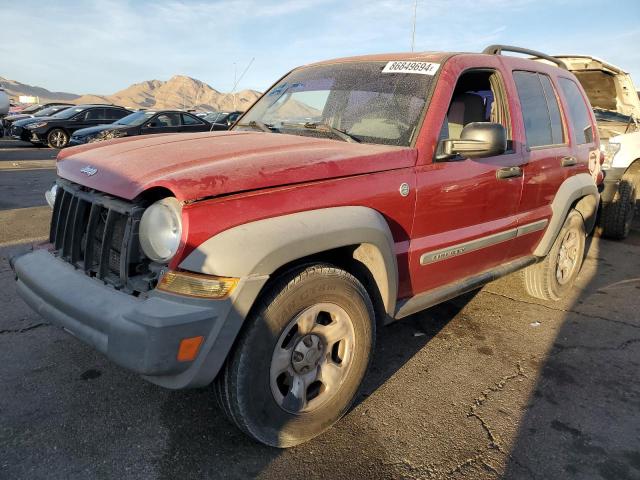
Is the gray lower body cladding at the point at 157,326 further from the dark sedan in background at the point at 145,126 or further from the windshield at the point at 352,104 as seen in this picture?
the dark sedan in background at the point at 145,126

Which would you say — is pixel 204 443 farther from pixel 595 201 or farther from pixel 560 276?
pixel 595 201

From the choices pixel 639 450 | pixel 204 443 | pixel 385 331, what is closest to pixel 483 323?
pixel 385 331

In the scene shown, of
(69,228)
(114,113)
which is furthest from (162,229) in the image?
(114,113)

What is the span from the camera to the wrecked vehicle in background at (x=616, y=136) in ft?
20.6

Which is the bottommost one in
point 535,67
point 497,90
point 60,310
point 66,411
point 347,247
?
point 66,411

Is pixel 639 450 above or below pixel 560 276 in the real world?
below

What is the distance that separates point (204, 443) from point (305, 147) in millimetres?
1539

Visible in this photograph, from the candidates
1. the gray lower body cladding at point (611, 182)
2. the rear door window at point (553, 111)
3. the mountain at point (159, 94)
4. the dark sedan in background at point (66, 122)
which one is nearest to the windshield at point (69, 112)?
the dark sedan in background at point (66, 122)

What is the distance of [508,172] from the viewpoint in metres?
3.16

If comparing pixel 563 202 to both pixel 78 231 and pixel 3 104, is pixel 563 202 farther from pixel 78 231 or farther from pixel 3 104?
pixel 3 104

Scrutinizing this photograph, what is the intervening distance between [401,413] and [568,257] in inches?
106

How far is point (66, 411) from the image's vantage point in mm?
2453

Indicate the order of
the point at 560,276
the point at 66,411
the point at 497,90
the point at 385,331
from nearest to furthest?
the point at 66,411
the point at 497,90
the point at 385,331
the point at 560,276

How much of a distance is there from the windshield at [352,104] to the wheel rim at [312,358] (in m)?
1.08
